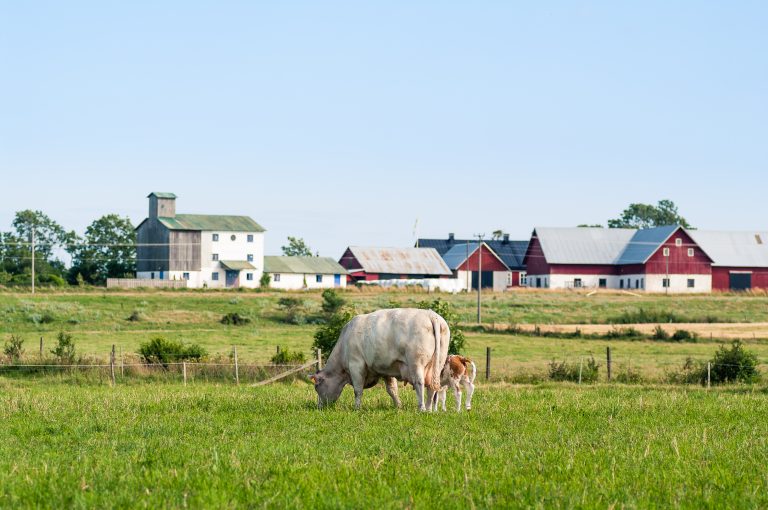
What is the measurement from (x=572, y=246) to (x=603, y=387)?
91.7 m

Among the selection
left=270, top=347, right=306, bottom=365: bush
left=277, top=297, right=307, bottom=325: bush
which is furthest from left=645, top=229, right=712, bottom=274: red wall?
left=270, top=347, right=306, bottom=365: bush

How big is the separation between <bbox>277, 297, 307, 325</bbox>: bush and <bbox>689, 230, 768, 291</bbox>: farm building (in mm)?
60009

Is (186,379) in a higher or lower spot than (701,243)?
lower

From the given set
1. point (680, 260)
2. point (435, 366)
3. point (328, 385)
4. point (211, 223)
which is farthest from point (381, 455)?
point (680, 260)

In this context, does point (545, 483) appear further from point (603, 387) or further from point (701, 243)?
point (701, 243)

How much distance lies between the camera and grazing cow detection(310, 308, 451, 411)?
2025 cm

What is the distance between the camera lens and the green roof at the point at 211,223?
11644cm

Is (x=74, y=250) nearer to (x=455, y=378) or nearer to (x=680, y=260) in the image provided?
(x=680, y=260)

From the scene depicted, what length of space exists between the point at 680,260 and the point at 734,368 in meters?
87.2

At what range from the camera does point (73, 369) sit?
112 ft

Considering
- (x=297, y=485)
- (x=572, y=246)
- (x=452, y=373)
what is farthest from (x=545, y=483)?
(x=572, y=246)

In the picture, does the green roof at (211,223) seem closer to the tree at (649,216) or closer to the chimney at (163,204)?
the chimney at (163,204)

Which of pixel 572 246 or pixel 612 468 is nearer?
pixel 612 468

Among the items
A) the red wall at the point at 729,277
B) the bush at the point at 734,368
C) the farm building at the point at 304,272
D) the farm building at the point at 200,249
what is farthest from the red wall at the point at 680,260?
the bush at the point at 734,368
